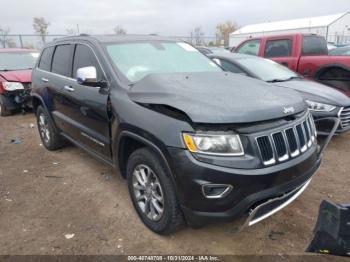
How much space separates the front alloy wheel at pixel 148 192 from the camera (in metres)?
2.74

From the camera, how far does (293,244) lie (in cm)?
277

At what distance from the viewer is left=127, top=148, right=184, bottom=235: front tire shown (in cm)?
253

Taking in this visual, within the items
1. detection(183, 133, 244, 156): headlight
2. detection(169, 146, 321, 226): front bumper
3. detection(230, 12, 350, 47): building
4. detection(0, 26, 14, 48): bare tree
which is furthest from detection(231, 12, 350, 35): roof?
detection(183, 133, 244, 156): headlight

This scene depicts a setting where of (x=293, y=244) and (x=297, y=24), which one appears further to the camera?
(x=297, y=24)

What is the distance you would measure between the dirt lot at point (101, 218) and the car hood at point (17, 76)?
339cm

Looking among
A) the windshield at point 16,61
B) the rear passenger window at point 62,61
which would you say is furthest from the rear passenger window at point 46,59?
the windshield at point 16,61

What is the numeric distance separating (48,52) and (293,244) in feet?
14.5

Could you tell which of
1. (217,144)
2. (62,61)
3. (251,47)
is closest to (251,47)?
(251,47)

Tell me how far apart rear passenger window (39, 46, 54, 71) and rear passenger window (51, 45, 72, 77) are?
0.71 ft

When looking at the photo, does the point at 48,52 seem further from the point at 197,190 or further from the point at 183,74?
the point at 197,190

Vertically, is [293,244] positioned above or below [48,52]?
below

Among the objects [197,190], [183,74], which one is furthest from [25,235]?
[183,74]

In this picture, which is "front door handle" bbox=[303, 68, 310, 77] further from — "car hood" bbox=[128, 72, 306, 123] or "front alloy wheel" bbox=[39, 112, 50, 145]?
"front alloy wheel" bbox=[39, 112, 50, 145]

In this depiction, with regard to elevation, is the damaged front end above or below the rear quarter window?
below
